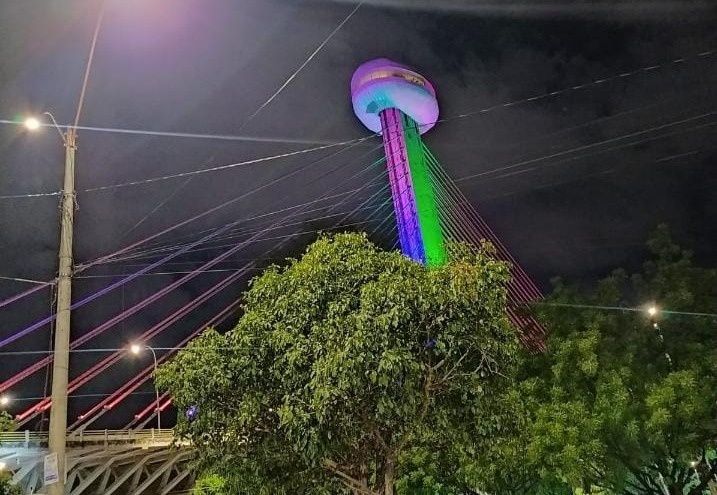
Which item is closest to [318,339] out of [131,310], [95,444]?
[131,310]

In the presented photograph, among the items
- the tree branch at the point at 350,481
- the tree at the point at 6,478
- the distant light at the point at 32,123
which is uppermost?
the distant light at the point at 32,123

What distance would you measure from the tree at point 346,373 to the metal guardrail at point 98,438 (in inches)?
869

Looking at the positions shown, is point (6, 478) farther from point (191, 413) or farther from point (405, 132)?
point (405, 132)

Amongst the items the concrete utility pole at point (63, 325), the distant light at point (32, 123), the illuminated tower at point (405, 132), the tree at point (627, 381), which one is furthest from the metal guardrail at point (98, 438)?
the distant light at point (32, 123)

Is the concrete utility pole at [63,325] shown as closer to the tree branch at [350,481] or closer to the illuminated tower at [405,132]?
the tree branch at [350,481]

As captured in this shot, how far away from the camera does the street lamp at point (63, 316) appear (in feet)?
25.7

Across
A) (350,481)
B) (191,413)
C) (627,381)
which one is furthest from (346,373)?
(627,381)

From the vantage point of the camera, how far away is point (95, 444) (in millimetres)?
35125

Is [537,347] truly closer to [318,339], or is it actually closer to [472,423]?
[472,423]

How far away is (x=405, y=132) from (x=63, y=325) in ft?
76.7

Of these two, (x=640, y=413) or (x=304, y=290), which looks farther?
(x=640, y=413)

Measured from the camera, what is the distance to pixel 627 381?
580 inches

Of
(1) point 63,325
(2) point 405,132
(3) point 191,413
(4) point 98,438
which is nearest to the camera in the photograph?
(1) point 63,325

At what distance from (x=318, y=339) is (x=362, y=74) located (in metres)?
25.5
